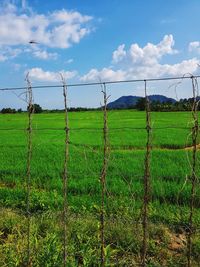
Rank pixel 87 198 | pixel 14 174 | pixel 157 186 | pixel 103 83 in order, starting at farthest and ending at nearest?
pixel 14 174 < pixel 157 186 < pixel 87 198 < pixel 103 83

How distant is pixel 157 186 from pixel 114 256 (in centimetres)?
414

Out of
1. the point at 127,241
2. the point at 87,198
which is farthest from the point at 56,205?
the point at 127,241

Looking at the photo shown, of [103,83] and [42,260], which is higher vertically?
[103,83]

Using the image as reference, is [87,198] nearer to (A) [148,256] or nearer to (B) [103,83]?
(A) [148,256]

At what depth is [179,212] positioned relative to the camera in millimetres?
7039

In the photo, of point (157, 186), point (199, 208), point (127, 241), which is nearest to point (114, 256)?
point (127, 241)

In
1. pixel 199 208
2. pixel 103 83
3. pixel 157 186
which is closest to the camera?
pixel 103 83

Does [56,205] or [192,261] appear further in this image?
[56,205]

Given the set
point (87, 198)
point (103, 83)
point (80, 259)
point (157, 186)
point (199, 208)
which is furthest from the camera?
point (157, 186)

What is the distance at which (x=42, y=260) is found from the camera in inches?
180

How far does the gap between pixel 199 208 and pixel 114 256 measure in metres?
2.99

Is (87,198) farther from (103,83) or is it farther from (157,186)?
(103,83)

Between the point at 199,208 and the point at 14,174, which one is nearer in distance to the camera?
the point at 199,208

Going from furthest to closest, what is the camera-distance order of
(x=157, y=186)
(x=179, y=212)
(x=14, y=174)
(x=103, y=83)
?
(x=14, y=174), (x=157, y=186), (x=179, y=212), (x=103, y=83)
